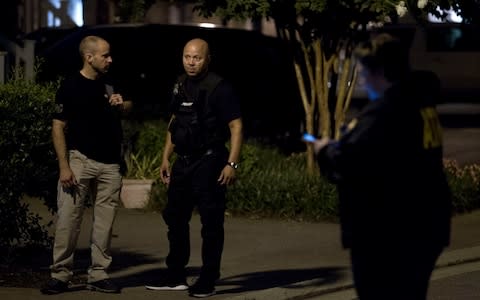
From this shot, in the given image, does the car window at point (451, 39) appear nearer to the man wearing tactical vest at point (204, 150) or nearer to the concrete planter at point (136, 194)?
the concrete planter at point (136, 194)

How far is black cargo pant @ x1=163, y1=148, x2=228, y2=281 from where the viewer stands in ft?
30.1

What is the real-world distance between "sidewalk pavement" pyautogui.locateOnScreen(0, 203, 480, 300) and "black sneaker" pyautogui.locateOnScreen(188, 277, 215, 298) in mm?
77

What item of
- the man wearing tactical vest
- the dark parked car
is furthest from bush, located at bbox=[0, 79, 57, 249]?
the dark parked car

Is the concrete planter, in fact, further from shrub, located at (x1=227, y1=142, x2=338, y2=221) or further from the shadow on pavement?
the shadow on pavement

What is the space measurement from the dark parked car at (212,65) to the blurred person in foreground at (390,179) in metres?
11.4

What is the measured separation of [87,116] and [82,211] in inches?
25.6

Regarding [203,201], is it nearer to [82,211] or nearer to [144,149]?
[82,211]

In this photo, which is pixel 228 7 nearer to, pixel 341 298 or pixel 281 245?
pixel 281 245

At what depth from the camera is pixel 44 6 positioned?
119 feet

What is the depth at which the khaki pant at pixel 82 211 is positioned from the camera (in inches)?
359

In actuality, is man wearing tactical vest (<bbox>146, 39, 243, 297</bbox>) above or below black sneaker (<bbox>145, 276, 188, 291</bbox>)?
above

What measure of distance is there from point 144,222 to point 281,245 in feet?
6.10

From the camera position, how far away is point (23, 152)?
9.65 metres

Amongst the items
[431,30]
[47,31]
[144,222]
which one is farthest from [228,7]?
[431,30]
